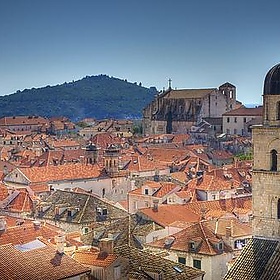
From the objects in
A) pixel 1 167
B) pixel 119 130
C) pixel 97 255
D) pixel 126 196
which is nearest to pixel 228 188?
pixel 126 196

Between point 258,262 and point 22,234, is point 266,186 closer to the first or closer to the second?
point 258,262

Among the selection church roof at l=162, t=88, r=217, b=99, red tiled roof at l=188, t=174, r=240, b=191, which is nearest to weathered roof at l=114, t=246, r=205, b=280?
red tiled roof at l=188, t=174, r=240, b=191

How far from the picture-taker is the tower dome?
1047 inches

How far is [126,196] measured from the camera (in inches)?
2505

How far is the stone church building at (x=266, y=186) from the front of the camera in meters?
26.5

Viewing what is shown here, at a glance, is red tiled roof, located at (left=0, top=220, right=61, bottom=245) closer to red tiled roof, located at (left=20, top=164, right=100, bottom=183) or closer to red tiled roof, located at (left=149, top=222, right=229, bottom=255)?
red tiled roof, located at (left=149, top=222, right=229, bottom=255)

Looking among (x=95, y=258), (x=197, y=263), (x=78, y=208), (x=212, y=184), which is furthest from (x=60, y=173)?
(x=95, y=258)

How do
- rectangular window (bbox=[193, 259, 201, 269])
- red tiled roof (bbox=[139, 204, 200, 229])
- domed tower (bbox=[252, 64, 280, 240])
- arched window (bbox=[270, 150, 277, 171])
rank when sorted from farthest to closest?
red tiled roof (bbox=[139, 204, 200, 229])
rectangular window (bbox=[193, 259, 201, 269])
arched window (bbox=[270, 150, 277, 171])
domed tower (bbox=[252, 64, 280, 240])

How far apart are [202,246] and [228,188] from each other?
2744cm

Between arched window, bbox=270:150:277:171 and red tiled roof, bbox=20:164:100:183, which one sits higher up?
arched window, bbox=270:150:277:171

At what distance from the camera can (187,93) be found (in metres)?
138

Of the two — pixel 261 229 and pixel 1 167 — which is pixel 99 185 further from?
pixel 261 229

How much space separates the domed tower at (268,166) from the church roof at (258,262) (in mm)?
428

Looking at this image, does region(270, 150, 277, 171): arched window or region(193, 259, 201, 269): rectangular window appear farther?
region(193, 259, 201, 269): rectangular window
